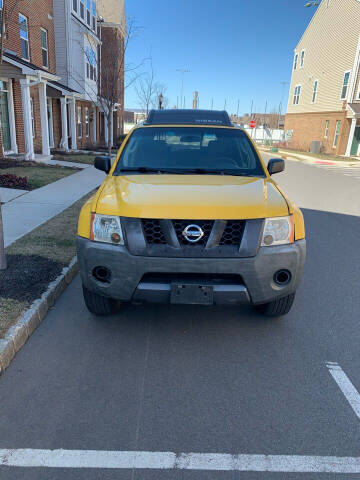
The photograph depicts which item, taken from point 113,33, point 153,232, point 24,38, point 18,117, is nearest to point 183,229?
point 153,232

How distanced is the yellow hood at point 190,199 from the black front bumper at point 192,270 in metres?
0.33

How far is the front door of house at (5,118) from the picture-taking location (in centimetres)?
1468

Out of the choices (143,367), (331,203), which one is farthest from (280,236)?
(331,203)

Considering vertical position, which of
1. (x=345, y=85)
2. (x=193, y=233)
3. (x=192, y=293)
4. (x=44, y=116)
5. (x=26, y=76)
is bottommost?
(x=192, y=293)

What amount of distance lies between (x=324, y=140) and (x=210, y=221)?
1328 inches

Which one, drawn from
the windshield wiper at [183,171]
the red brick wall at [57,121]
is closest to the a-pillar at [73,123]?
the red brick wall at [57,121]

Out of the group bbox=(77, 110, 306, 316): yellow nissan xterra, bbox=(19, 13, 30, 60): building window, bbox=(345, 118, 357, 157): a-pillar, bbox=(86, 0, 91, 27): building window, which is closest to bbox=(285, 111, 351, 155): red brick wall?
bbox=(345, 118, 357, 157): a-pillar

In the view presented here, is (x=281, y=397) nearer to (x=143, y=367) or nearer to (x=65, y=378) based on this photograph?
(x=143, y=367)

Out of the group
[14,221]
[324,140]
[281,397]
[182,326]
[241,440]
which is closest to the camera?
[241,440]

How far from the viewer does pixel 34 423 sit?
2547mm

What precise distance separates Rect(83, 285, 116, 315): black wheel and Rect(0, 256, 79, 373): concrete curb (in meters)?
0.50

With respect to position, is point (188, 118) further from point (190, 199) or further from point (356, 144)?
point (356, 144)

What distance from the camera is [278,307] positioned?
149 inches

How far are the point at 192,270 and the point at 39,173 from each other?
1089 centimetres
